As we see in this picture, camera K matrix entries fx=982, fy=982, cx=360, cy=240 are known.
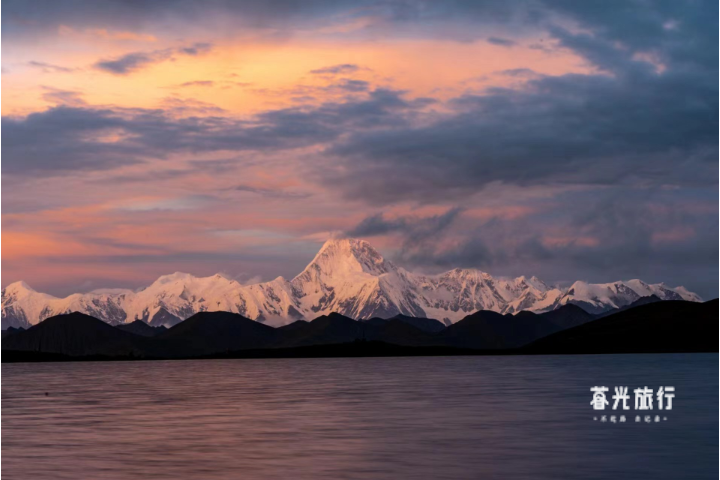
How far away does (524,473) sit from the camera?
4259 cm

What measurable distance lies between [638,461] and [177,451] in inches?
920

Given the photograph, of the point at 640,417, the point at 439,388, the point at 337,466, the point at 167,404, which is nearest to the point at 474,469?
the point at 337,466

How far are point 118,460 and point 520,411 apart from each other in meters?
36.2

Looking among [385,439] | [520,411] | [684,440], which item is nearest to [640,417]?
[520,411]

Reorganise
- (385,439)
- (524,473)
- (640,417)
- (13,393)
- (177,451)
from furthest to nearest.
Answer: (13,393), (640,417), (385,439), (177,451), (524,473)

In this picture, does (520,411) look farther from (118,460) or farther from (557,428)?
(118,460)

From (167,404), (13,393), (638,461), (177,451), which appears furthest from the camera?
(13,393)

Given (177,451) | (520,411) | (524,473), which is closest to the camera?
(524,473)

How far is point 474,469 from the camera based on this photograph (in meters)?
43.6

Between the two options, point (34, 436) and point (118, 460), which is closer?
point (118, 460)

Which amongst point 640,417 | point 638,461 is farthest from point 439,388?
point 638,461

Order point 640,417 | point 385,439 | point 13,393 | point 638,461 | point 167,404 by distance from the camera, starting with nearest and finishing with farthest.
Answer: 1. point 638,461
2. point 385,439
3. point 640,417
4. point 167,404
5. point 13,393

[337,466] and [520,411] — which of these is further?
[520,411]

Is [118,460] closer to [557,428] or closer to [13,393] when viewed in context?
[557,428]
